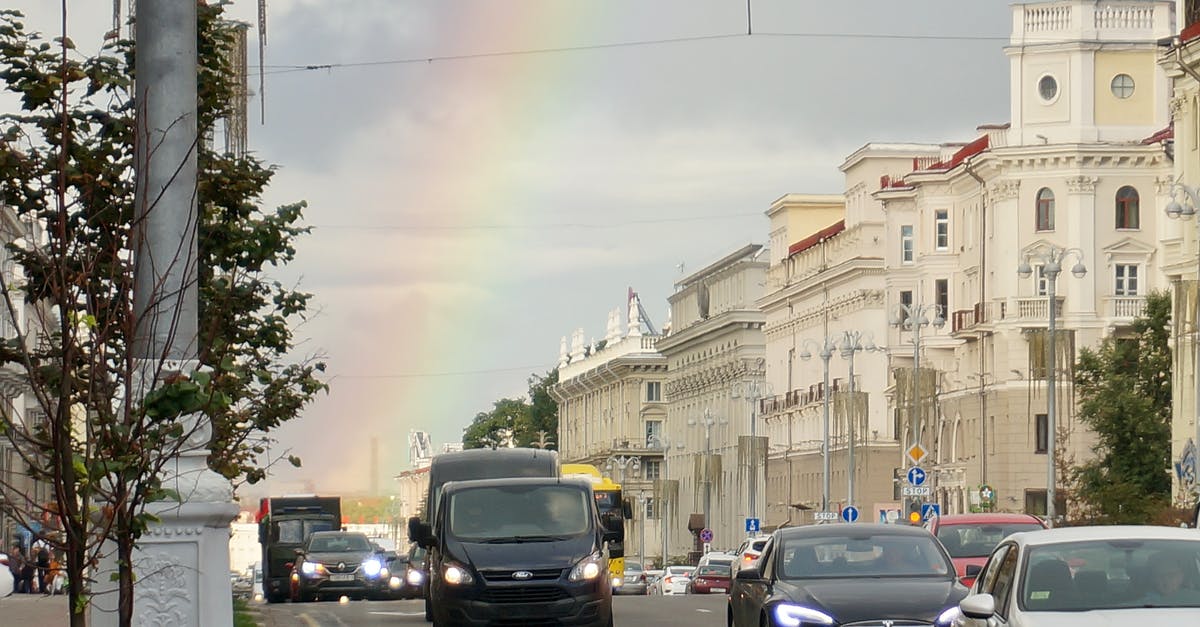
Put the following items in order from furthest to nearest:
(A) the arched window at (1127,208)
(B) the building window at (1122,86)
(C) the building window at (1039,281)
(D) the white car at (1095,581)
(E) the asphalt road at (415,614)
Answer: (C) the building window at (1039,281) → (A) the arched window at (1127,208) → (B) the building window at (1122,86) → (E) the asphalt road at (415,614) → (D) the white car at (1095,581)

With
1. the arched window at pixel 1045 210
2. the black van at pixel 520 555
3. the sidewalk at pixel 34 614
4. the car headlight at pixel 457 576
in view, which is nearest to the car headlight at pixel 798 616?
the black van at pixel 520 555

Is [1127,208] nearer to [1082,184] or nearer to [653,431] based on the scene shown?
[1082,184]

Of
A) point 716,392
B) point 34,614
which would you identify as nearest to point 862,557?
point 34,614

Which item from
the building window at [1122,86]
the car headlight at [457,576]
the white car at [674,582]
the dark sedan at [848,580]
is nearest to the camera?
the dark sedan at [848,580]

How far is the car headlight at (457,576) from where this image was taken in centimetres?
2541

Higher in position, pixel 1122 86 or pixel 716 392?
pixel 1122 86

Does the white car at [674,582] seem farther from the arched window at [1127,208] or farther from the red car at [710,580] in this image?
the arched window at [1127,208]

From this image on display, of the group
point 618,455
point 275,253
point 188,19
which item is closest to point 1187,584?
point 188,19

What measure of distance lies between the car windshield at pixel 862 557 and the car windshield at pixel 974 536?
9245 mm

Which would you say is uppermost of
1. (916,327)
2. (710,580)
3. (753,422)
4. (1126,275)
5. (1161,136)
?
(1161,136)

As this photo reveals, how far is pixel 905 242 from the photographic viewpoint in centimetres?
11188

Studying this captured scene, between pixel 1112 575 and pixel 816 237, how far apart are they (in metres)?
120

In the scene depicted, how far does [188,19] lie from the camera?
11039 mm

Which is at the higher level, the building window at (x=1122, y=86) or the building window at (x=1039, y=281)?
Result: the building window at (x=1122, y=86)
